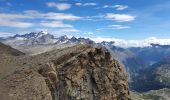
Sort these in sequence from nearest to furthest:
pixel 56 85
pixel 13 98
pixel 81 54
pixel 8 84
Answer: pixel 13 98 < pixel 8 84 < pixel 56 85 < pixel 81 54

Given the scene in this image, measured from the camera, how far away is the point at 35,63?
2891 inches

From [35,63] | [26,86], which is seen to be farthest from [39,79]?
[35,63]

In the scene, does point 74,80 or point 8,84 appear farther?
point 74,80

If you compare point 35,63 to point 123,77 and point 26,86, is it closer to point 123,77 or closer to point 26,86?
point 26,86

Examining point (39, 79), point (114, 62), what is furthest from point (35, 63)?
point (114, 62)

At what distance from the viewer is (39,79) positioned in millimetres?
65562

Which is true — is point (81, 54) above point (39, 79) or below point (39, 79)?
above

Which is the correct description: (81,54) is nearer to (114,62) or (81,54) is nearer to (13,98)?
(114,62)

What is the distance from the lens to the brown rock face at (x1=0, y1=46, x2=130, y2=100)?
62312mm

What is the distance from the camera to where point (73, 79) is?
73.9 m

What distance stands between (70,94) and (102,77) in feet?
37.9

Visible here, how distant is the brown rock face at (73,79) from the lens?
62312mm

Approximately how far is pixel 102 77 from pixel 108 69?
2.95 metres

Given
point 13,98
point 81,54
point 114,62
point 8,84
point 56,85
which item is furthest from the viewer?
point 114,62
